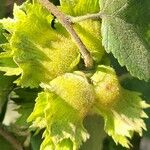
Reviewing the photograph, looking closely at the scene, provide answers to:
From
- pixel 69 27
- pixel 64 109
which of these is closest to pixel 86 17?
pixel 69 27

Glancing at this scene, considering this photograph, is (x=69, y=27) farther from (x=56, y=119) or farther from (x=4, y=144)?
(x=4, y=144)

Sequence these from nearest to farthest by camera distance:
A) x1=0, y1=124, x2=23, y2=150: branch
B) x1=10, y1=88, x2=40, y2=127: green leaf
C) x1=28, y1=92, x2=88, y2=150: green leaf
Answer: x1=28, y1=92, x2=88, y2=150: green leaf < x1=10, y1=88, x2=40, y2=127: green leaf < x1=0, y1=124, x2=23, y2=150: branch

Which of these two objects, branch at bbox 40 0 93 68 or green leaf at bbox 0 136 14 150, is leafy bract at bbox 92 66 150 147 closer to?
branch at bbox 40 0 93 68

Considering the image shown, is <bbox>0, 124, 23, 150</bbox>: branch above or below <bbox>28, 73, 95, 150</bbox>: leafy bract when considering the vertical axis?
below

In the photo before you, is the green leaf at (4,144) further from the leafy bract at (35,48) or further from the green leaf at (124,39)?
the green leaf at (124,39)

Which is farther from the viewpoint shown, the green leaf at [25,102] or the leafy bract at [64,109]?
the green leaf at [25,102]

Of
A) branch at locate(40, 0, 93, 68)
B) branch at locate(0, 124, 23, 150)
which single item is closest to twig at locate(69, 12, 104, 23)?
branch at locate(40, 0, 93, 68)

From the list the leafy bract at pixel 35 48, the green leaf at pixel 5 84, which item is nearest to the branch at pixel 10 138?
the green leaf at pixel 5 84
